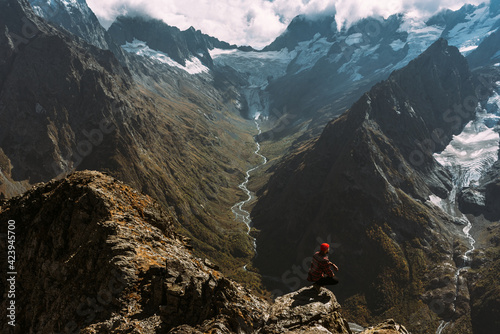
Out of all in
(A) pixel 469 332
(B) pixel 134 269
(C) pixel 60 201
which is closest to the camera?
(B) pixel 134 269

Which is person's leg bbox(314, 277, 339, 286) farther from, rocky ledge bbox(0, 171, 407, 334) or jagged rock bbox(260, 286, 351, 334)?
rocky ledge bbox(0, 171, 407, 334)

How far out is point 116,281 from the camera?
25.0 m

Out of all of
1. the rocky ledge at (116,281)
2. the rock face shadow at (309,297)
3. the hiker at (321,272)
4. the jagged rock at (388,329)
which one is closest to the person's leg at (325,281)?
the hiker at (321,272)

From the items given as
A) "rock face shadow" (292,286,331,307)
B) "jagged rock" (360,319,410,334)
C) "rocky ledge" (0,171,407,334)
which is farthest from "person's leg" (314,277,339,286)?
"jagged rock" (360,319,410,334)

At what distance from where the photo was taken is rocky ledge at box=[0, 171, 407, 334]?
22.2 m

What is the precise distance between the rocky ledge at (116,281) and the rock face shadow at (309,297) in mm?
78

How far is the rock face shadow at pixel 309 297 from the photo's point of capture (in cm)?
2306

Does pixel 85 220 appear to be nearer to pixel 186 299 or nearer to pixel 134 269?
pixel 134 269

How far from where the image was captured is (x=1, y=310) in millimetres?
29969

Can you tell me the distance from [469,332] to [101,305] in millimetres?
246333

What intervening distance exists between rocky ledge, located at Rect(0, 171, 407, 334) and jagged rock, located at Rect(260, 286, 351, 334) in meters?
0.07

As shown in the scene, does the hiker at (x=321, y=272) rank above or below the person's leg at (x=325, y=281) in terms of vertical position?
above

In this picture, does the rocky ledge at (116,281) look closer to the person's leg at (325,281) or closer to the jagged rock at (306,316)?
the jagged rock at (306,316)

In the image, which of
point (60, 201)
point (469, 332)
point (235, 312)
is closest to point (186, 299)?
point (235, 312)
